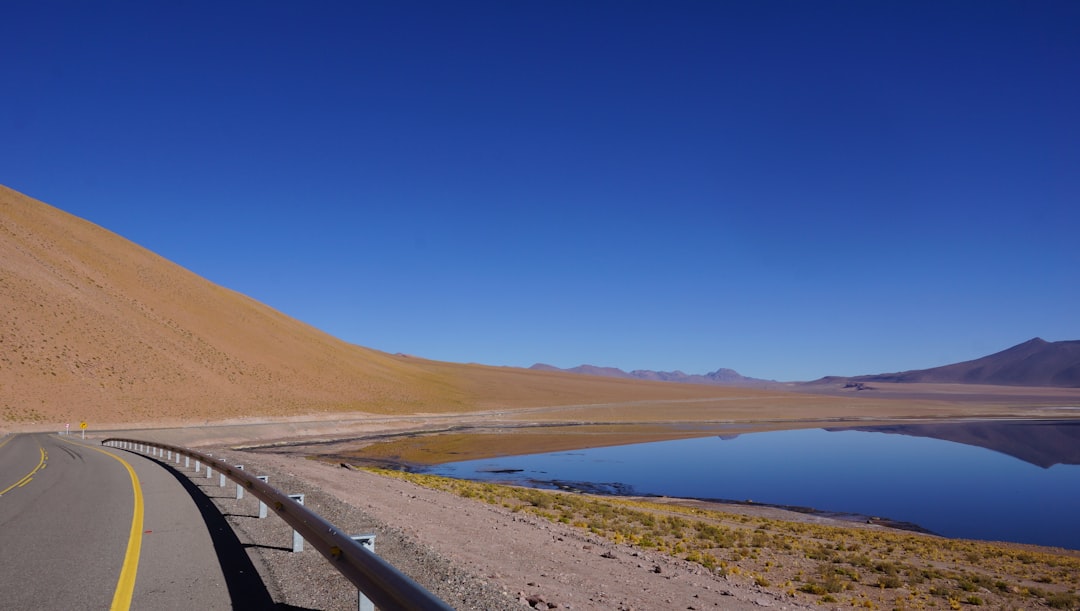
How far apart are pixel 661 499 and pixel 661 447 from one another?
26581 millimetres

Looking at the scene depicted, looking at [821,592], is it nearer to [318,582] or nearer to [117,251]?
[318,582]

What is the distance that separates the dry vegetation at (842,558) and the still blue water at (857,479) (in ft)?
20.0

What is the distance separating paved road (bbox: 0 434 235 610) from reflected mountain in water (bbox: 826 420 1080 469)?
5304cm

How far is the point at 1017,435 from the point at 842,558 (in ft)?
236

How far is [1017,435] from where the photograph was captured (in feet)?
231

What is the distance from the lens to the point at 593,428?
71.3m

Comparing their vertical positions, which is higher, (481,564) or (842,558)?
(481,564)

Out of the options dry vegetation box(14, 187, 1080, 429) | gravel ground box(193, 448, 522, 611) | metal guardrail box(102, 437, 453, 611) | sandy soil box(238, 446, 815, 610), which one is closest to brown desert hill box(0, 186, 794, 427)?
dry vegetation box(14, 187, 1080, 429)

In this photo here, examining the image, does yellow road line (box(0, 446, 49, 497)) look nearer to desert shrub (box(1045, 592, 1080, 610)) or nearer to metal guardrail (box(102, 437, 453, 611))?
metal guardrail (box(102, 437, 453, 611))

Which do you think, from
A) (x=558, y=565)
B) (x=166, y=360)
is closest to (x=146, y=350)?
(x=166, y=360)

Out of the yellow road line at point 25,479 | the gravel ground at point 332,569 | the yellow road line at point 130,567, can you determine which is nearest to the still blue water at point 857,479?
the yellow road line at point 25,479

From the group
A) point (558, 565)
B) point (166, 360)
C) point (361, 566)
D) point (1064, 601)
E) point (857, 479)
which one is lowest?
point (857, 479)

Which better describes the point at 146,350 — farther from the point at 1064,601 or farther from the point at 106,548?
the point at 1064,601

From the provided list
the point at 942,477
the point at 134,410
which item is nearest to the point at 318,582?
the point at 942,477
